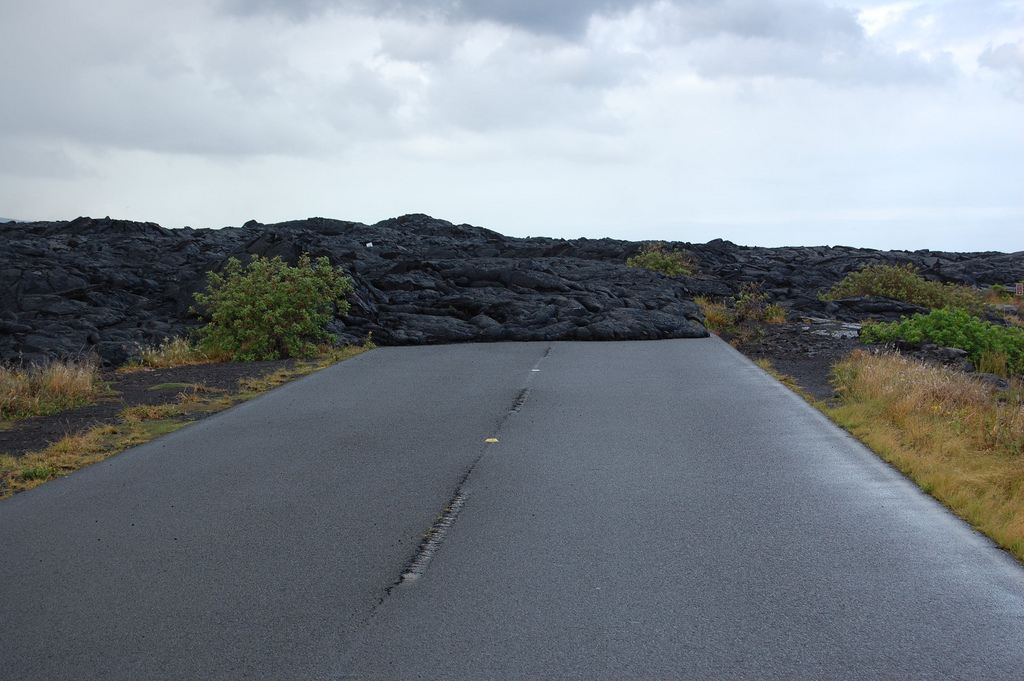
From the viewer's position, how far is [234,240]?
50.1m

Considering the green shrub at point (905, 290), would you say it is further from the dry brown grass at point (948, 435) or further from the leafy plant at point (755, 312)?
the dry brown grass at point (948, 435)

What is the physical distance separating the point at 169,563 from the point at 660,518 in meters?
3.50

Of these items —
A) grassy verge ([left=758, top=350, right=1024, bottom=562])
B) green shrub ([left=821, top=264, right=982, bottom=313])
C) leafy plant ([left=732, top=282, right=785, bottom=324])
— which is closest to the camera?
grassy verge ([left=758, top=350, right=1024, bottom=562])

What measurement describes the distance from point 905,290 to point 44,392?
2827 centimetres

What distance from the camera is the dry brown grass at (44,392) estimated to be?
11586mm

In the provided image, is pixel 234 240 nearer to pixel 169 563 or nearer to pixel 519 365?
pixel 519 365

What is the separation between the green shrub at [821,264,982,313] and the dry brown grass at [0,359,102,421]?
2617cm

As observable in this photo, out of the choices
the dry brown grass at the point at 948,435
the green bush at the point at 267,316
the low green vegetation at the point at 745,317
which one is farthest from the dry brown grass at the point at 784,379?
the green bush at the point at 267,316

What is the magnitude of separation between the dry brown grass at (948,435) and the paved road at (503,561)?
281 mm

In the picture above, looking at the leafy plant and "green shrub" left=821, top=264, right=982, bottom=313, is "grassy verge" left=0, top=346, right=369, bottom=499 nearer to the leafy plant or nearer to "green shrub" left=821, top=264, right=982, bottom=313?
the leafy plant

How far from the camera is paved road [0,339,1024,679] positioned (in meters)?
4.19

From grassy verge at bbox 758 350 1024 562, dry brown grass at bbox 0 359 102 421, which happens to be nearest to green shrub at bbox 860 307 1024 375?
grassy verge at bbox 758 350 1024 562

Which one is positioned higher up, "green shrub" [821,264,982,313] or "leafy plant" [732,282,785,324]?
"green shrub" [821,264,982,313]

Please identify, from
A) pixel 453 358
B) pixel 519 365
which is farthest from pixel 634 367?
pixel 453 358
